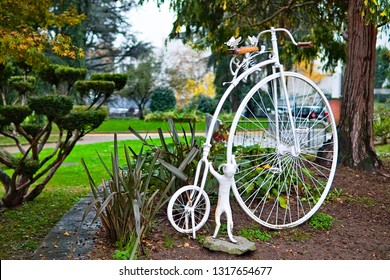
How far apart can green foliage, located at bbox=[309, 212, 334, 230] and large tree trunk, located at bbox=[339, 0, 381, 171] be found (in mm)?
1863

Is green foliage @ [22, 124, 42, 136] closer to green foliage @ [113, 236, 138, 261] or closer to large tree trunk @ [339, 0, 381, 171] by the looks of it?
green foliage @ [113, 236, 138, 261]

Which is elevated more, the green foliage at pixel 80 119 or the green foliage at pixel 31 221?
the green foliage at pixel 80 119

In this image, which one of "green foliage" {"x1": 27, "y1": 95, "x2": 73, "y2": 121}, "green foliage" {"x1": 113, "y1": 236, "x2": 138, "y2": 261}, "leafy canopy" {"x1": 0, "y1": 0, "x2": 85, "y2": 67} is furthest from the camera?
"green foliage" {"x1": 27, "y1": 95, "x2": 73, "y2": 121}

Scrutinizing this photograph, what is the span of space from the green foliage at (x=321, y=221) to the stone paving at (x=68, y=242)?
1.64m

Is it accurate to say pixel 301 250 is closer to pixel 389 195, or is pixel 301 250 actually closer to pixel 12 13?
pixel 389 195

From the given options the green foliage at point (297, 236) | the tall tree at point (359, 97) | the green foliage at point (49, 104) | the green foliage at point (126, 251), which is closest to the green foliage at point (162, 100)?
the tall tree at point (359, 97)

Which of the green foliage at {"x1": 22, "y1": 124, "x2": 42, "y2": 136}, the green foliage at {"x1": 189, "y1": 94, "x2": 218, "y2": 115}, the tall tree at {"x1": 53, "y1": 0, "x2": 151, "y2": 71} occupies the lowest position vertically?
the green foliage at {"x1": 189, "y1": 94, "x2": 218, "y2": 115}

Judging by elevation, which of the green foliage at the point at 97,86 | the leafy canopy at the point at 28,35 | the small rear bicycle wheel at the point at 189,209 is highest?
the leafy canopy at the point at 28,35

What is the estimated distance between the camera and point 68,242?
10.9 feet

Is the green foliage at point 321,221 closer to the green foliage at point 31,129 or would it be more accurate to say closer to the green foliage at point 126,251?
the green foliage at point 126,251

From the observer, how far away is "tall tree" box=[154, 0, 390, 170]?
217 inches

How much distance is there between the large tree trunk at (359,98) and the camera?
553cm

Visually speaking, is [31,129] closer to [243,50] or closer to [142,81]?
[243,50]

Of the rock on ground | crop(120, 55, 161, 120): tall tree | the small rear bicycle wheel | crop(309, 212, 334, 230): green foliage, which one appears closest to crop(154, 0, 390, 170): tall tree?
crop(309, 212, 334, 230): green foliage
